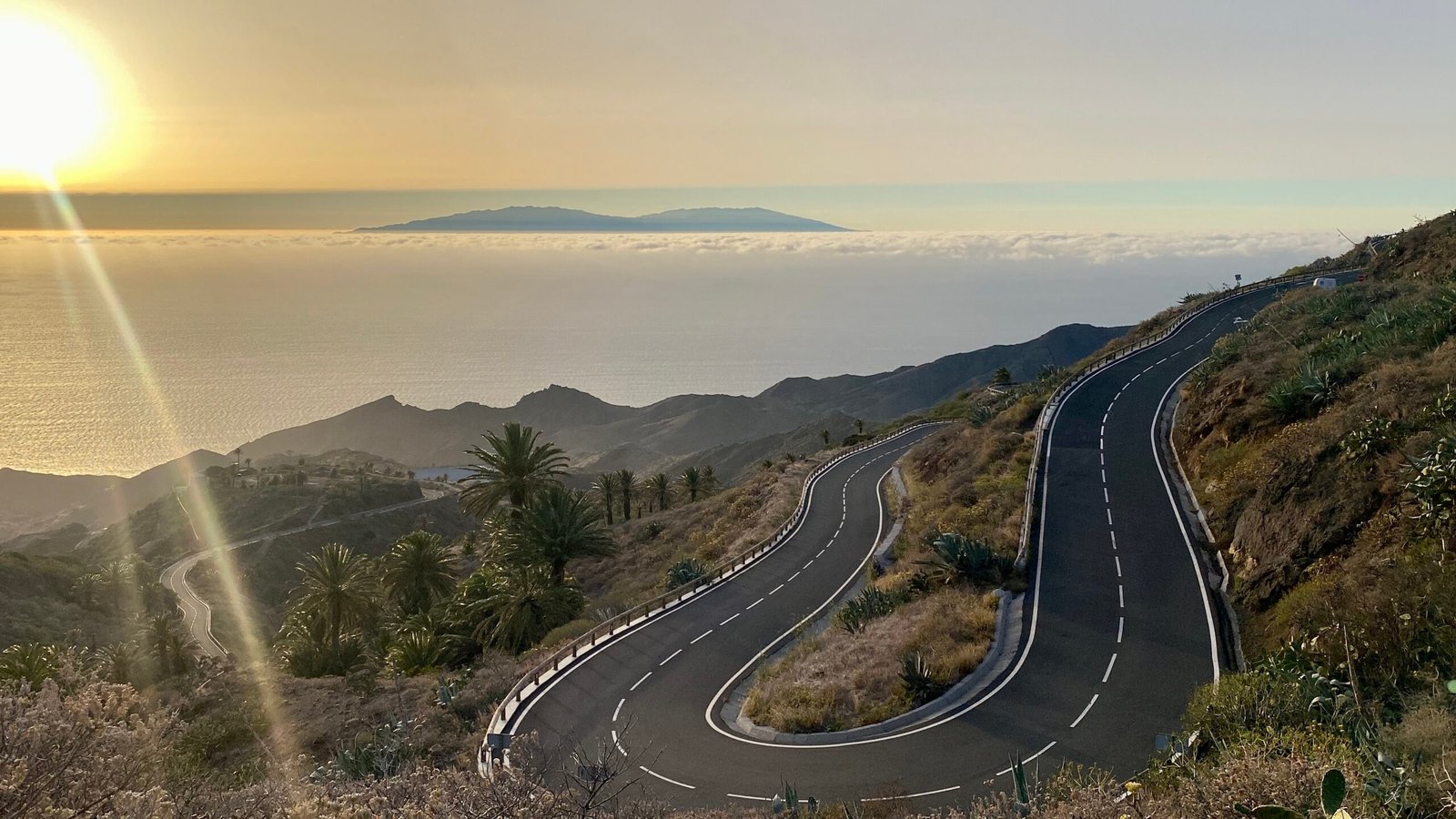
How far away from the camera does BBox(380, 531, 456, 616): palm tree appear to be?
3691 cm

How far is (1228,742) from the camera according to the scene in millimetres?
10977

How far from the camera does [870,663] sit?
1858cm

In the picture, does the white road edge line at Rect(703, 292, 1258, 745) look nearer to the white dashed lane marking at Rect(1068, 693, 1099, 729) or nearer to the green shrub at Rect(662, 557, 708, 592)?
the white dashed lane marking at Rect(1068, 693, 1099, 729)

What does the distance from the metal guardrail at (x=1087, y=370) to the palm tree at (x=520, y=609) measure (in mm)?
14974

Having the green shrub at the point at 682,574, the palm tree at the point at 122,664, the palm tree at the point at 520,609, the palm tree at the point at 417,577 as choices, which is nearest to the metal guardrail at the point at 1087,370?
the green shrub at the point at 682,574

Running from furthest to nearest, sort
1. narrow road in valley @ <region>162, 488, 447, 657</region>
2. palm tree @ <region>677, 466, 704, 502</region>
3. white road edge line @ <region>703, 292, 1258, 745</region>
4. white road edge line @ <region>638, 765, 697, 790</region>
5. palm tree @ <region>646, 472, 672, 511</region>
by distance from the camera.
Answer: palm tree @ <region>646, 472, 672, 511</region> < palm tree @ <region>677, 466, 704, 502</region> < narrow road in valley @ <region>162, 488, 447, 657</region> < white road edge line @ <region>703, 292, 1258, 745</region> < white road edge line @ <region>638, 765, 697, 790</region>

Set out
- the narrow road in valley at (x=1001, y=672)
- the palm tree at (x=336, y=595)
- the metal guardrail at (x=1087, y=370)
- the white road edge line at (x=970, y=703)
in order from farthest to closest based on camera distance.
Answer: the palm tree at (x=336, y=595) < the metal guardrail at (x=1087, y=370) < the white road edge line at (x=970, y=703) < the narrow road in valley at (x=1001, y=672)

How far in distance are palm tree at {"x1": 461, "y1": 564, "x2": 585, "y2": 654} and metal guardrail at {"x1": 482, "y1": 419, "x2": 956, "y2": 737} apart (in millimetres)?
2741

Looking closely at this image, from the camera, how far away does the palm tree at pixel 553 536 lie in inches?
1361

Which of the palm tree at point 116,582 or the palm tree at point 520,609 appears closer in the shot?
the palm tree at point 520,609

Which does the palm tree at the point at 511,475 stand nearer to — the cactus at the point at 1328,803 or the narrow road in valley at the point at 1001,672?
the narrow road in valley at the point at 1001,672

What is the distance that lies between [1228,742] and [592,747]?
421 inches

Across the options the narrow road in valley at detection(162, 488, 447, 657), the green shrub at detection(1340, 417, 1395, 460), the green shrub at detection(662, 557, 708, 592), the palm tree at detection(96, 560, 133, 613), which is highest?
the green shrub at detection(1340, 417, 1395, 460)

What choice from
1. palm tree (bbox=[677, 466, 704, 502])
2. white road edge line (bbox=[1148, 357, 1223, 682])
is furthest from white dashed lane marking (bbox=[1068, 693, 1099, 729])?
palm tree (bbox=[677, 466, 704, 502])
